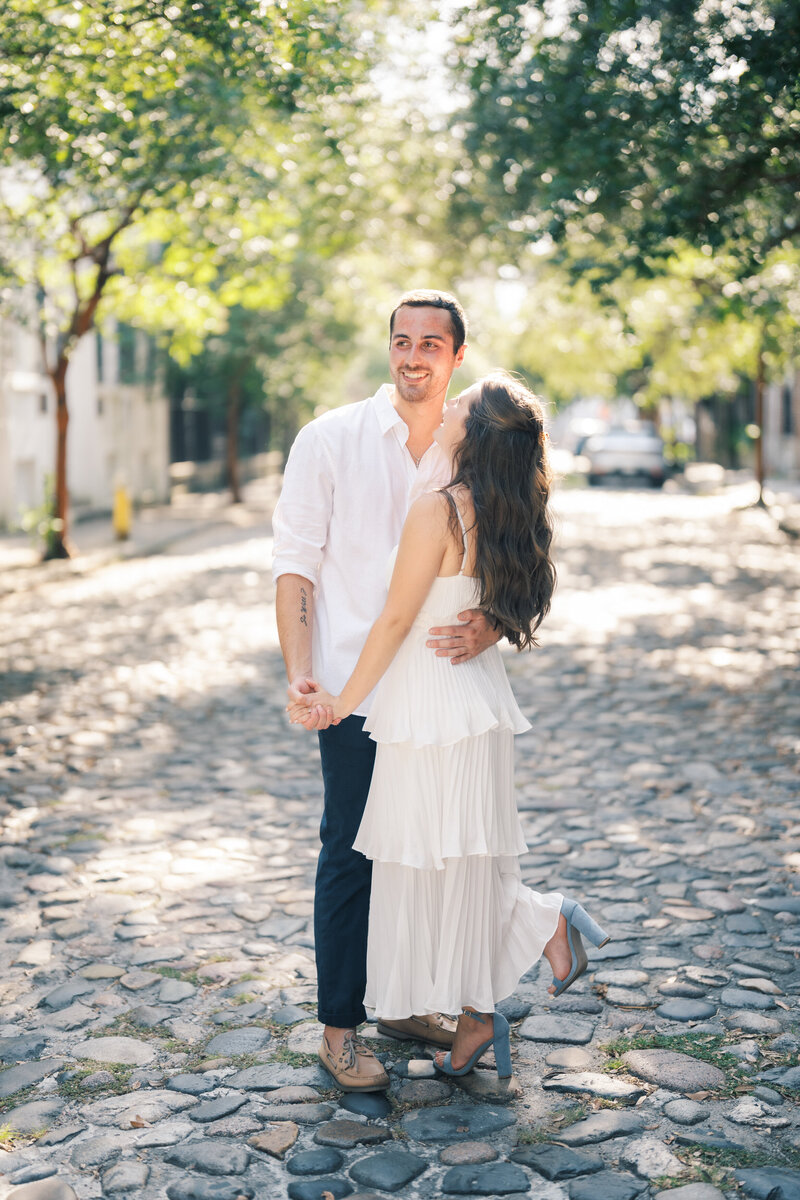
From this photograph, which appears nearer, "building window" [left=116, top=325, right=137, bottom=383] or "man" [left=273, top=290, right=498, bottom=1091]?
"man" [left=273, top=290, right=498, bottom=1091]

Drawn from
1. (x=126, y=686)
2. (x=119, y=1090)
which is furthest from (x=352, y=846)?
(x=126, y=686)

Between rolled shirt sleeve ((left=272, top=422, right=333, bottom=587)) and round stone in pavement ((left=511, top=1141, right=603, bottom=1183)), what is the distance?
1.53 meters

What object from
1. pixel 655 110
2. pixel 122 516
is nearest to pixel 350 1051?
pixel 655 110

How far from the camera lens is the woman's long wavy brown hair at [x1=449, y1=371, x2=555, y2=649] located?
3201mm

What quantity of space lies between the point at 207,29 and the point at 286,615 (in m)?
5.00

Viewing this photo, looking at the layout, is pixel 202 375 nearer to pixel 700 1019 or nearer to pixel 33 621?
pixel 33 621

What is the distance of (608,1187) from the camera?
9.56 feet

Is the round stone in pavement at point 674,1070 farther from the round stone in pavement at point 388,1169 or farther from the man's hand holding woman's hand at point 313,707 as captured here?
the man's hand holding woman's hand at point 313,707

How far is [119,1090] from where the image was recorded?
3.45 m

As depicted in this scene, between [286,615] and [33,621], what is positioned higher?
[286,615]

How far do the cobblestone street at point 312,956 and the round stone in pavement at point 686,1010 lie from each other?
0.05ft

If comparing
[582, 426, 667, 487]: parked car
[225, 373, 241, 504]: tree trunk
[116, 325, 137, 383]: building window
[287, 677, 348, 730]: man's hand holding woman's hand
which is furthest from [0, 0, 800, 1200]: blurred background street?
[582, 426, 667, 487]: parked car

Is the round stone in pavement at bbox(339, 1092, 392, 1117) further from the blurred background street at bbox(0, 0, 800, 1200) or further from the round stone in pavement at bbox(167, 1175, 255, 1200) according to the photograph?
the round stone in pavement at bbox(167, 1175, 255, 1200)

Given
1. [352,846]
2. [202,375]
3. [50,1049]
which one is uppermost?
[202,375]
